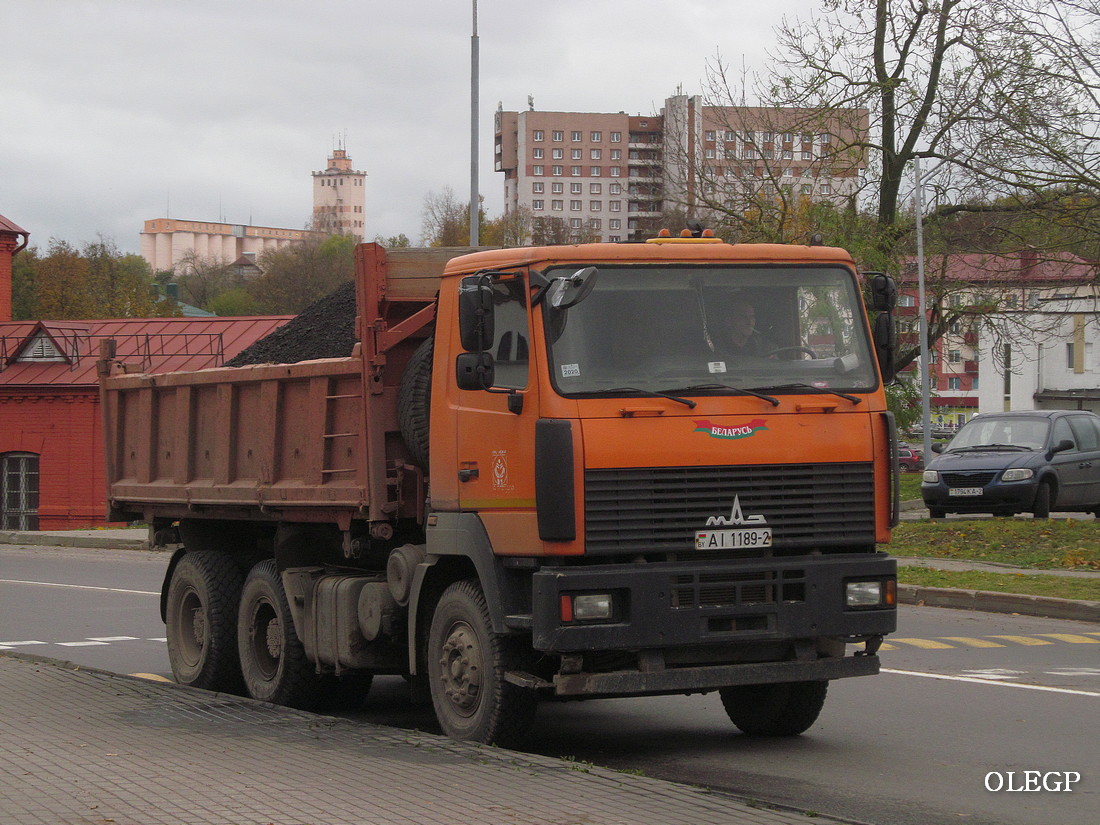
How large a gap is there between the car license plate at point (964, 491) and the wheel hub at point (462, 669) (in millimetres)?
17325

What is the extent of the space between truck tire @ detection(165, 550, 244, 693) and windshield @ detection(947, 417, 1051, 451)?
16045mm

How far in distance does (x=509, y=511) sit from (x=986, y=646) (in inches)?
259

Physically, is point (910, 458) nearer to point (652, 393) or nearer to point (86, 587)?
point (86, 587)

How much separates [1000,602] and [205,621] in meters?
8.61

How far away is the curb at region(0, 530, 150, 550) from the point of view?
99.1 feet

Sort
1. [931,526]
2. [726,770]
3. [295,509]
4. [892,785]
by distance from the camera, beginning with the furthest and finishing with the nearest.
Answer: [931,526] < [295,509] < [726,770] < [892,785]

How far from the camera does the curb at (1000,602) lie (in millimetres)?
14594

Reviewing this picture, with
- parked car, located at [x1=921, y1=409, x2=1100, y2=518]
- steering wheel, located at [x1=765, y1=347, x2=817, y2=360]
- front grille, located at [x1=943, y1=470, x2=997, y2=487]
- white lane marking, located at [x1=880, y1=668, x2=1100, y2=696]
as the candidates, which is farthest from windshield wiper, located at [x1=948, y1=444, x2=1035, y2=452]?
steering wheel, located at [x1=765, y1=347, x2=817, y2=360]

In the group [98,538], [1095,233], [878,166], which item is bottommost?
[98,538]

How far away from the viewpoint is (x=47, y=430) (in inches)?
1649

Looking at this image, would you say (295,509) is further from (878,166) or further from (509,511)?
(878,166)

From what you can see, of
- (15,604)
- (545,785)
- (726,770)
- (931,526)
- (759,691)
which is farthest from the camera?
(931,526)

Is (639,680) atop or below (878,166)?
below

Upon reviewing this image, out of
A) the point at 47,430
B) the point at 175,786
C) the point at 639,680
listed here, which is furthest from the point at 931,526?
the point at 47,430
